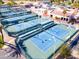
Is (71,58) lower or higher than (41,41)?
lower

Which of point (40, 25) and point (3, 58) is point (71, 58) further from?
point (40, 25)

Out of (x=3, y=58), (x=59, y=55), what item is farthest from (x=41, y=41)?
(x=3, y=58)

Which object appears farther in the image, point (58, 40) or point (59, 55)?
point (58, 40)

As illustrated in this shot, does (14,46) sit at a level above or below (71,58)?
above

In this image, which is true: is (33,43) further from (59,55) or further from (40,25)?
(40,25)

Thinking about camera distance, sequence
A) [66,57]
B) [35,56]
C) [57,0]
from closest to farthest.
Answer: [35,56] → [66,57] → [57,0]

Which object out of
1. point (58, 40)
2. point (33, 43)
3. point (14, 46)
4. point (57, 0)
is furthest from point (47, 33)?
point (57, 0)

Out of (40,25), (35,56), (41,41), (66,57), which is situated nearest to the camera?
(35,56)

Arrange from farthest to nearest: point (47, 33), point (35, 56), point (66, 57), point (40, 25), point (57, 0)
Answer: point (57, 0) → point (40, 25) → point (47, 33) → point (66, 57) → point (35, 56)
